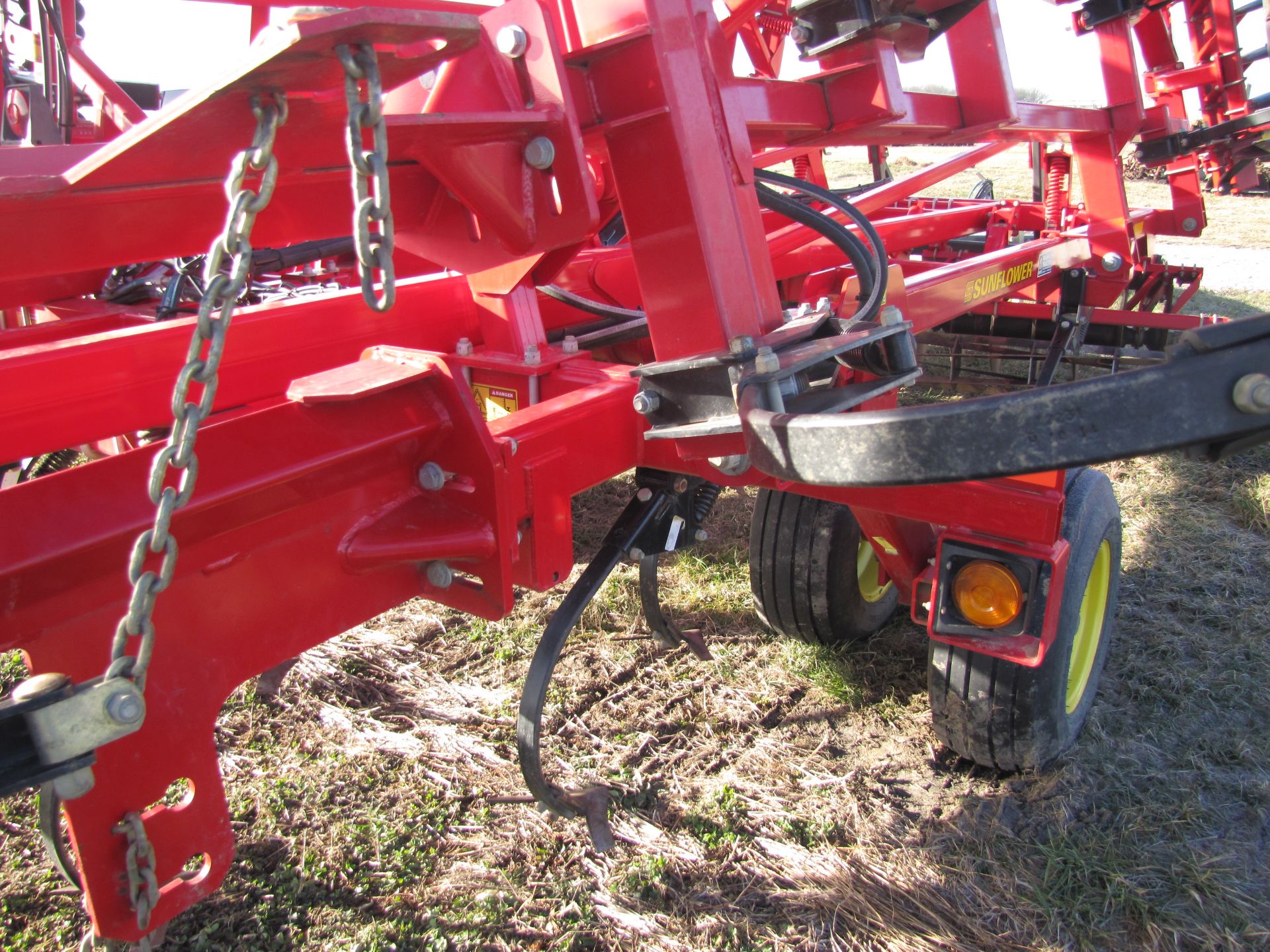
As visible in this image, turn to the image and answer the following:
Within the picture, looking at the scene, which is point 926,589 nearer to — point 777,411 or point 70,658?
point 777,411

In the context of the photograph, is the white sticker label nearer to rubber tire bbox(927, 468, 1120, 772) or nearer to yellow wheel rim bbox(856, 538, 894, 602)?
rubber tire bbox(927, 468, 1120, 772)

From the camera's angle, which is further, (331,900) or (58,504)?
(331,900)

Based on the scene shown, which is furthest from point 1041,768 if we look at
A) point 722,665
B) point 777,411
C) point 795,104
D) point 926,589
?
point 795,104

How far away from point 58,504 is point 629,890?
145 cm

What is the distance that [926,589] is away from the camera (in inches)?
90.5

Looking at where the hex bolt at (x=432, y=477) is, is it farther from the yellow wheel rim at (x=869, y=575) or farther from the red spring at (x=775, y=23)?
the red spring at (x=775, y=23)

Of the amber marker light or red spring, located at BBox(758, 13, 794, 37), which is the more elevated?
red spring, located at BBox(758, 13, 794, 37)

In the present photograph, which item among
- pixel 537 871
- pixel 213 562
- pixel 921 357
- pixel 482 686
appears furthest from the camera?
pixel 921 357

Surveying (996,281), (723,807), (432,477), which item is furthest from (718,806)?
(996,281)

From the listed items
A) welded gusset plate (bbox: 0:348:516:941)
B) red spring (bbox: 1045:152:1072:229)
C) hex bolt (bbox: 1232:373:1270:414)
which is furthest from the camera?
red spring (bbox: 1045:152:1072:229)

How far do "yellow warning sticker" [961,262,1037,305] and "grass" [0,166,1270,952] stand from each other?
46.7 inches

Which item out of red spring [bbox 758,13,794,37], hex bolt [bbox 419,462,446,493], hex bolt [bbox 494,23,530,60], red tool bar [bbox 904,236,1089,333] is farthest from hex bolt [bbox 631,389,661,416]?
red spring [bbox 758,13,794,37]

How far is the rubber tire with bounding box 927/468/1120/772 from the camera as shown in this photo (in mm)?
2158

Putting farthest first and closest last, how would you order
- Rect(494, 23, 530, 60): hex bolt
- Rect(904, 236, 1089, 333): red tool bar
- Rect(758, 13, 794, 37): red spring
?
Rect(758, 13, 794, 37): red spring → Rect(904, 236, 1089, 333): red tool bar → Rect(494, 23, 530, 60): hex bolt
